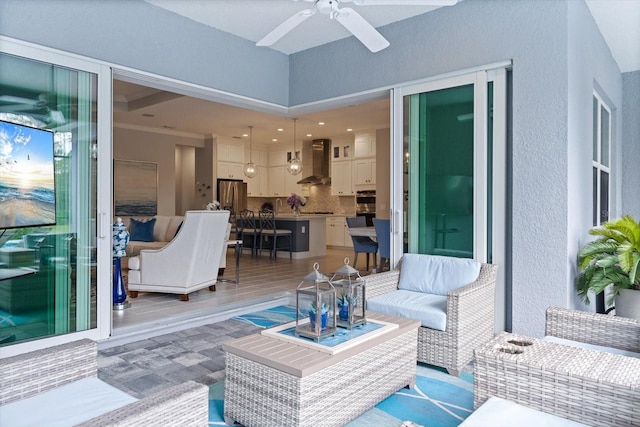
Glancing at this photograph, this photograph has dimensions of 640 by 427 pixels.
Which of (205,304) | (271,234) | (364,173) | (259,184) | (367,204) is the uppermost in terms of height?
(364,173)

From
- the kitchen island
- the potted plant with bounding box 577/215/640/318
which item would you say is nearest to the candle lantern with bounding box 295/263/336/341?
the potted plant with bounding box 577/215/640/318

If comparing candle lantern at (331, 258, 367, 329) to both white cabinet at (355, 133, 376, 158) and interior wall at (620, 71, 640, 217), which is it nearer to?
interior wall at (620, 71, 640, 217)

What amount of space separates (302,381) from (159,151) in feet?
29.1

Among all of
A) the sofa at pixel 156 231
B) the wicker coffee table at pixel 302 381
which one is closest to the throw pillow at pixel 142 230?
the sofa at pixel 156 231

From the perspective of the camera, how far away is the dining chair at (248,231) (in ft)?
28.8

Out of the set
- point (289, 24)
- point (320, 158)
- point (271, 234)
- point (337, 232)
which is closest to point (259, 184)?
point (320, 158)

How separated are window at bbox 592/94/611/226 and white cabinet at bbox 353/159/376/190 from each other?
212 inches

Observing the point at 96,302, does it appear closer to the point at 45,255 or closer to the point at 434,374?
the point at 45,255

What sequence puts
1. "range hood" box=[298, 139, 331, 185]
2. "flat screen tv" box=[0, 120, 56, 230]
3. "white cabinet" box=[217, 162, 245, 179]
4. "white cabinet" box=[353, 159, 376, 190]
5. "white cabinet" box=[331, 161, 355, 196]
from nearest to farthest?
1. "flat screen tv" box=[0, 120, 56, 230]
2. "white cabinet" box=[353, 159, 376, 190]
3. "white cabinet" box=[217, 162, 245, 179]
4. "white cabinet" box=[331, 161, 355, 196]
5. "range hood" box=[298, 139, 331, 185]

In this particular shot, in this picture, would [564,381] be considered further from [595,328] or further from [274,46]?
[274,46]

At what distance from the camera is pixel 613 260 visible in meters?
3.09

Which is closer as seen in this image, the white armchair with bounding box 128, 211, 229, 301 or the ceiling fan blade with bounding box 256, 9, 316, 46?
the ceiling fan blade with bounding box 256, 9, 316, 46

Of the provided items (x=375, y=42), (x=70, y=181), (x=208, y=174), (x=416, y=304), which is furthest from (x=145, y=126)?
(x=416, y=304)

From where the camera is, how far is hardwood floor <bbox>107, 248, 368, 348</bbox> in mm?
3680
